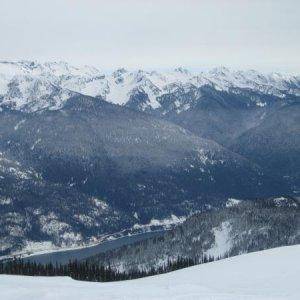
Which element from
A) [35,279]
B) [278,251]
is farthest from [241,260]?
[35,279]

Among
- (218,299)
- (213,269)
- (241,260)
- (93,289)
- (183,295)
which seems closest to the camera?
(218,299)

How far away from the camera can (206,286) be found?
366ft

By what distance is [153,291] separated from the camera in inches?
3949

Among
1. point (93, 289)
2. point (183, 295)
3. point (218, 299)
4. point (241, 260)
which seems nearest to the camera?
point (218, 299)

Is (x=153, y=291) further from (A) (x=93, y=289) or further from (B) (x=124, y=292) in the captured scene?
(A) (x=93, y=289)

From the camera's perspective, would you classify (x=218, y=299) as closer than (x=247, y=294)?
Yes

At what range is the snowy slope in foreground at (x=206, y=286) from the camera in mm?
94500

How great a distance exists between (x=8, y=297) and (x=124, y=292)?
17529mm

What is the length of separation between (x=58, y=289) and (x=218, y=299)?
99.3ft

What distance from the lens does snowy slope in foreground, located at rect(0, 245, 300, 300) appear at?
3720 inches

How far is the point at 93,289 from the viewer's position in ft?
356

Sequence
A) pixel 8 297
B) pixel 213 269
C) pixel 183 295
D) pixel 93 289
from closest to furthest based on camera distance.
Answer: pixel 183 295 < pixel 8 297 < pixel 93 289 < pixel 213 269

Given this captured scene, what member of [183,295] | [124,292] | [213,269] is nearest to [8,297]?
[124,292]

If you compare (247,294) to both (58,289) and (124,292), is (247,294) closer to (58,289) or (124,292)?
(124,292)
